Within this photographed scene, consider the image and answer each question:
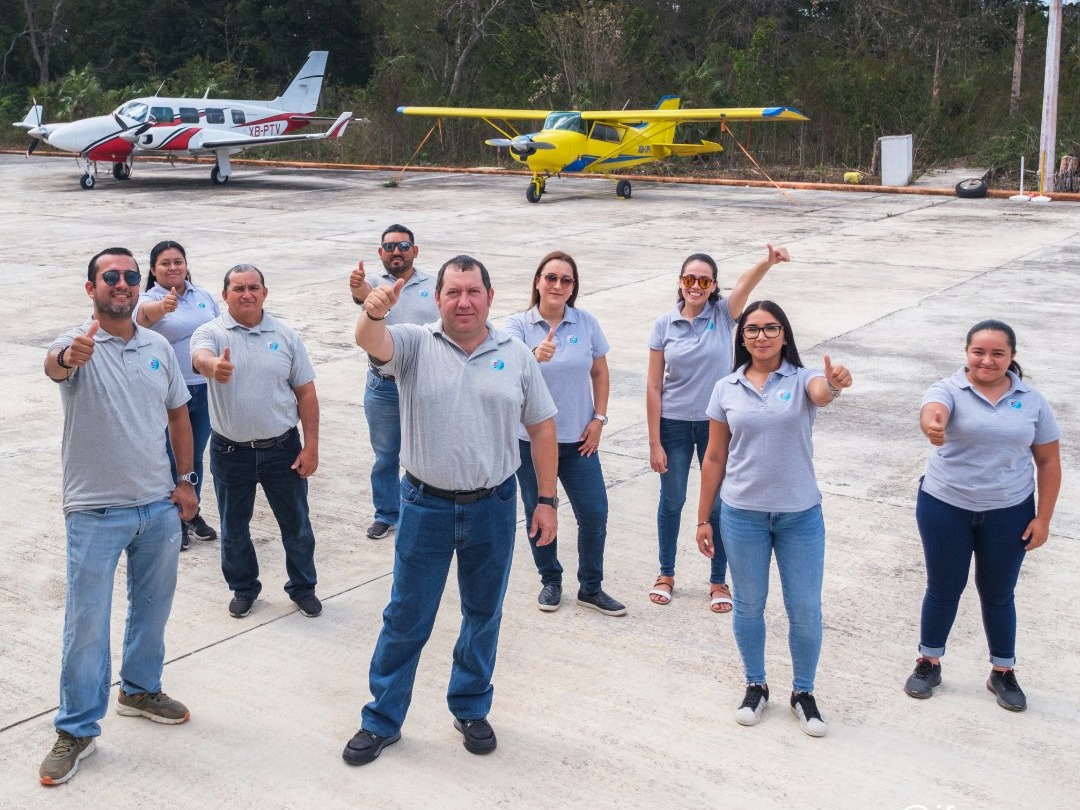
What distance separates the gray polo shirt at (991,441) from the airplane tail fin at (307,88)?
3024 cm

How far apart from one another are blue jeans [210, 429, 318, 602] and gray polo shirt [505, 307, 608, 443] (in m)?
1.16

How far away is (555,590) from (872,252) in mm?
13038

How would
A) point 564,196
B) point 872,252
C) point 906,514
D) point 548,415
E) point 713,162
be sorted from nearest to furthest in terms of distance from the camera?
1. point 548,415
2. point 906,514
3. point 872,252
4. point 564,196
5. point 713,162

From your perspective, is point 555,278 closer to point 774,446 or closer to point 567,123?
point 774,446

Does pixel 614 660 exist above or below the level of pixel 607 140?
below

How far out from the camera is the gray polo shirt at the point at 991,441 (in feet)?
15.8

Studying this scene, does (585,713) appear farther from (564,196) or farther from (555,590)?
(564,196)

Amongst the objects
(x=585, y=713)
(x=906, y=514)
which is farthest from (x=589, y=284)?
(x=585, y=713)

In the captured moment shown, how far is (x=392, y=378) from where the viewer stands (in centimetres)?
689

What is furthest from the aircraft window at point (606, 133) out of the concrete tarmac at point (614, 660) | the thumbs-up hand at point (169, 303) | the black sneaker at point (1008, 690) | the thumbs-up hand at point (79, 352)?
the thumbs-up hand at point (79, 352)

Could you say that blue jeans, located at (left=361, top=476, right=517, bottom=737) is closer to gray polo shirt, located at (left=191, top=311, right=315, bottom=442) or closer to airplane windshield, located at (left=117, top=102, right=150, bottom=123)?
gray polo shirt, located at (left=191, top=311, right=315, bottom=442)

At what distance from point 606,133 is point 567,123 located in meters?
1.12

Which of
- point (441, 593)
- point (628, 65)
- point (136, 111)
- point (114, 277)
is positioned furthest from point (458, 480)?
point (628, 65)

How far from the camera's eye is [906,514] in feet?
24.6
